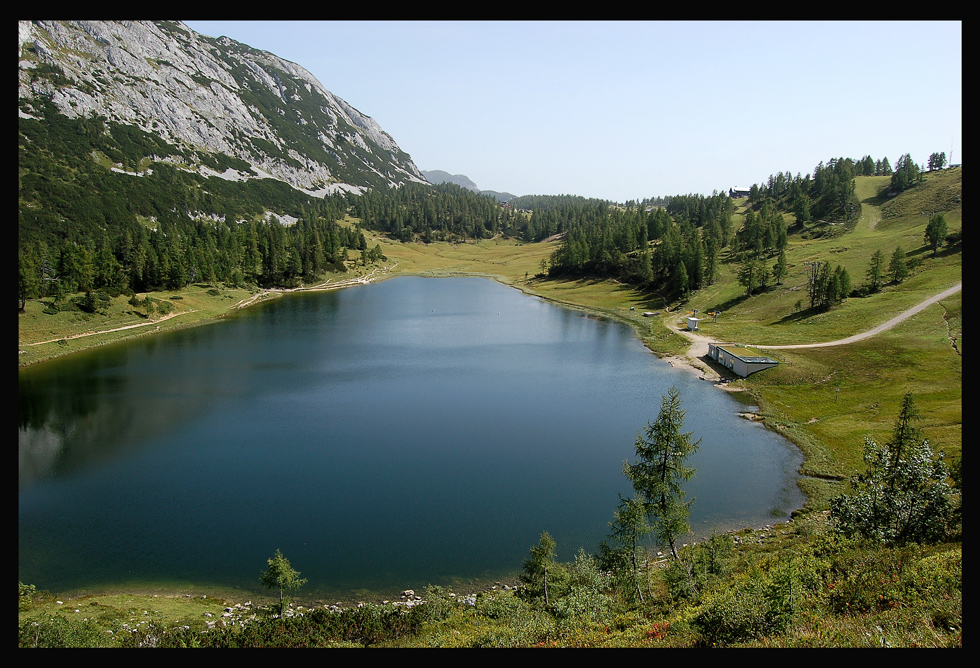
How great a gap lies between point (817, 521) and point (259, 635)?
25012mm

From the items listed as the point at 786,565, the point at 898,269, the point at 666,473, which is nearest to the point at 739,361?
the point at 898,269

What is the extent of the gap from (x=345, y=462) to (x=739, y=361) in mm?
39399

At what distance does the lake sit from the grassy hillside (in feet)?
9.21

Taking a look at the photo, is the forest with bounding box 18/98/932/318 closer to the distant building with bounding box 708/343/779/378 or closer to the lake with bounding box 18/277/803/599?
the distant building with bounding box 708/343/779/378

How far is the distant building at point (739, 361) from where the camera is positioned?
2037 inches

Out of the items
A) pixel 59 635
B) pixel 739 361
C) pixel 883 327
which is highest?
pixel 883 327

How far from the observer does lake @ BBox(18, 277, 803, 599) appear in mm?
25241

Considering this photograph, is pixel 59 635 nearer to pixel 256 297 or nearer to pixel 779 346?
pixel 779 346

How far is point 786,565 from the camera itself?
1312 cm

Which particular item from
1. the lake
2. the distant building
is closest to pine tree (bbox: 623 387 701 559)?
the lake

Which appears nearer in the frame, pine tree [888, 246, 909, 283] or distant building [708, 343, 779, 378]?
distant building [708, 343, 779, 378]
